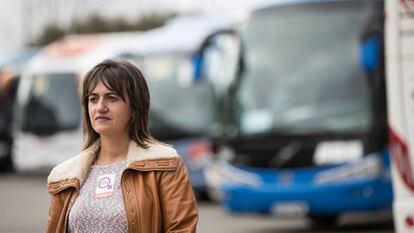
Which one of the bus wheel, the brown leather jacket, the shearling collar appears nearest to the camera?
the brown leather jacket

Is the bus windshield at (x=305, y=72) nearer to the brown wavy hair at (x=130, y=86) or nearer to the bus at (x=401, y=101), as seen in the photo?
the bus at (x=401, y=101)

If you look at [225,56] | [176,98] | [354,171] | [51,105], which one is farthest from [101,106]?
[51,105]

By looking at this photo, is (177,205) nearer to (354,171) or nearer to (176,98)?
(354,171)

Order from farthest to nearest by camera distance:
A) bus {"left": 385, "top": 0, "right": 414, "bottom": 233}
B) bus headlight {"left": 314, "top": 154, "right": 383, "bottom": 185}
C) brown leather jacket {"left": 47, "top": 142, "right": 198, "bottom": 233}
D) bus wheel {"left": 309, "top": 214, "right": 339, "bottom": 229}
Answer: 1. bus wheel {"left": 309, "top": 214, "right": 339, "bottom": 229}
2. bus headlight {"left": 314, "top": 154, "right": 383, "bottom": 185}
3. bus {"left": 385, "top": 0, "right": 414, "bottom": 233}
4. brown leather jacket {"left": 47, "top": 142, "right": 198, "bottom": 233}

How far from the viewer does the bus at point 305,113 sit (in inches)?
548

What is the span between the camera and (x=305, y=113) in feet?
48.0

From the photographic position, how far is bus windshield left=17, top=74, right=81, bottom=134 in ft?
87.0

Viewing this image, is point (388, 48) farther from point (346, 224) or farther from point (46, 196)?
point (46, 196)

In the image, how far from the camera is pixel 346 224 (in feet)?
53.6

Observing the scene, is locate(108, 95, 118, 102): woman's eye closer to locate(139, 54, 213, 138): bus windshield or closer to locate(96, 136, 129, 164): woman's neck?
locate(96, 136, 129, 164): woman's neck

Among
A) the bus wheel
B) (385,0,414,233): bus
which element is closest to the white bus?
the bus wheel

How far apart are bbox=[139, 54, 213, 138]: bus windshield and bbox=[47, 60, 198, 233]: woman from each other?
15755 mm

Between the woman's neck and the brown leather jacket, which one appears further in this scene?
the woman's neck

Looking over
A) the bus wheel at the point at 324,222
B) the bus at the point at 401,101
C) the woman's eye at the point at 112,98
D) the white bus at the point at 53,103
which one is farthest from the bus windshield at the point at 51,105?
the woman's eye at the point at 112,98
